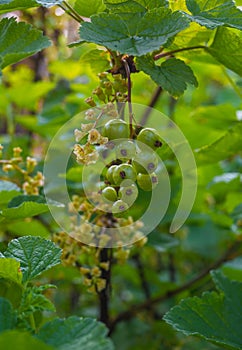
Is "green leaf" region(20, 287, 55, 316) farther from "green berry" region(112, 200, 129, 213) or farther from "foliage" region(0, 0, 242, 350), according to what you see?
"green berry" region(112, 200, 129, 213)

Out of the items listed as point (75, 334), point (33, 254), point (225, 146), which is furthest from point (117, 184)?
point (225, 146)

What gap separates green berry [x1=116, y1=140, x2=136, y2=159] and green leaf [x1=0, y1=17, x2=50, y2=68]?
9.6 inches

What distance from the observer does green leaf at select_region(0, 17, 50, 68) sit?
89 cm

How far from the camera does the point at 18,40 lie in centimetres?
90

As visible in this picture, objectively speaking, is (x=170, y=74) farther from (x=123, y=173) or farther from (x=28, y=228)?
(x=28, y=228)

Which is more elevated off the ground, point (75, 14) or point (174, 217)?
point (75, 14)

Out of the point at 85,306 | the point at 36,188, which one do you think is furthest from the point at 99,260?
the point at 85,306

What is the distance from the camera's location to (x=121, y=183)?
2.62ft

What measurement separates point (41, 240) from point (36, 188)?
371 mm

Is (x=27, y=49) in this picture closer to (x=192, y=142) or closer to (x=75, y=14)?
(x=75, y=14)

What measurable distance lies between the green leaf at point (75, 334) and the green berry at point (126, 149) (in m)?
0.30

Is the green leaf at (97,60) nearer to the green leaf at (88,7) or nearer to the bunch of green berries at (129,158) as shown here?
the green leaf at (88,7)

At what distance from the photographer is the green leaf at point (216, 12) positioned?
0.84 m

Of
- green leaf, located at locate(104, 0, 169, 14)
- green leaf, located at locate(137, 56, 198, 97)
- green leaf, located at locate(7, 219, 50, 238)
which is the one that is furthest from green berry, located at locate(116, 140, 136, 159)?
green leaf, located at locate(7, 219, 50, 238)
